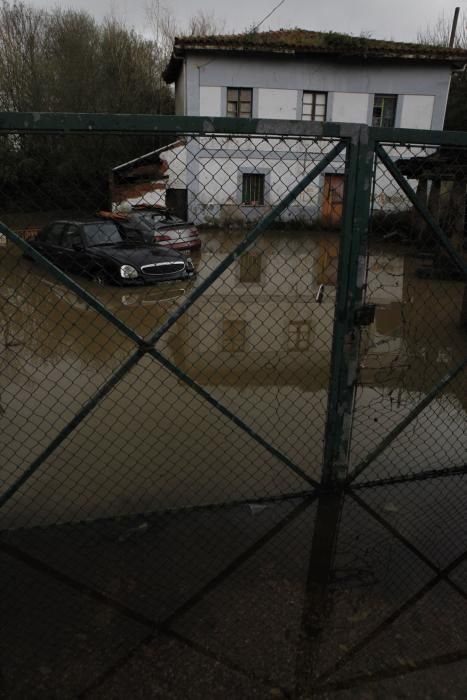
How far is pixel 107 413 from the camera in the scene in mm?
4637

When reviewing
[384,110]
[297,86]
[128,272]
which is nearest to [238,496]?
[128,272]

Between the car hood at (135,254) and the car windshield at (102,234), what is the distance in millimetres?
223

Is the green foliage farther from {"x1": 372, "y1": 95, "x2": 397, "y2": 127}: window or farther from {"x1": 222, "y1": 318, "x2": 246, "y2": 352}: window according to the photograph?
{"x1": 222, "y1": 318, "x2": 246, "y2": 352}: window

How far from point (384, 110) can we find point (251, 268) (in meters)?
12.9

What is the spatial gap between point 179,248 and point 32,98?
58.8ft

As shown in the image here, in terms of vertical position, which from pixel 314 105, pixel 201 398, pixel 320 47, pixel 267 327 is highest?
pixel 320 47

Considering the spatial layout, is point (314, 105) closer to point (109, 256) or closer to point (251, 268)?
point (251, 268)

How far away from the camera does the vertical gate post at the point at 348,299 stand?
2580 millimetres

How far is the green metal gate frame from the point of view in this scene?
229 centimetres

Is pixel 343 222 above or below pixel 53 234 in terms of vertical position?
above

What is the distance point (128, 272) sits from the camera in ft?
30.8

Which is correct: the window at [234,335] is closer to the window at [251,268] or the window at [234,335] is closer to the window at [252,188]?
the window at [251,268]

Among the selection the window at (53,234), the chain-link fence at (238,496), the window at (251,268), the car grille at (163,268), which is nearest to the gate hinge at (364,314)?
the chain-link fence at (238,496)

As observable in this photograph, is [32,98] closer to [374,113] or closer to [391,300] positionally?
[374,113]
